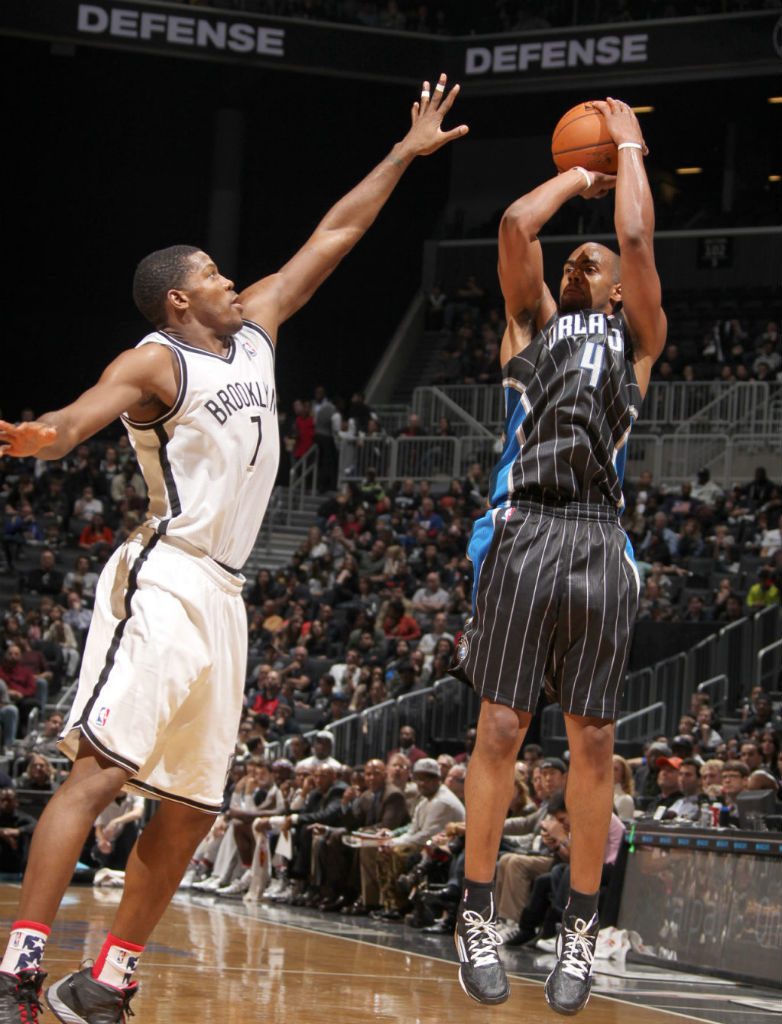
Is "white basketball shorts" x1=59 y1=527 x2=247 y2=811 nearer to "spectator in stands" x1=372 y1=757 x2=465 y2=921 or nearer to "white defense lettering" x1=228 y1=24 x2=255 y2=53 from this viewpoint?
"spectator in stands" x1=372 y1=757 x2=465 y2=921

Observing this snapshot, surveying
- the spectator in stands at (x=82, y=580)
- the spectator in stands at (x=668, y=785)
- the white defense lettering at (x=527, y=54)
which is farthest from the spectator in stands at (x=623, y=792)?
the white defense lettering at (x=527, y=54)

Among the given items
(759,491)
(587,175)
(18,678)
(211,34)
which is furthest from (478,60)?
(587,175)

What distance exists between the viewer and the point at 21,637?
18.1m

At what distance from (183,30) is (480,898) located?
2187 centimetres

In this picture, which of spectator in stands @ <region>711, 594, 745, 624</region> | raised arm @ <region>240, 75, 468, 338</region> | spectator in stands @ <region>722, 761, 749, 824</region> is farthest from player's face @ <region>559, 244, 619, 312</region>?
spectator in stands @ <region>711, 594, 745, 624</region>

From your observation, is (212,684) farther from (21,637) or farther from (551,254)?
(551,254)

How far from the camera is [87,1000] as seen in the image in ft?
13.8

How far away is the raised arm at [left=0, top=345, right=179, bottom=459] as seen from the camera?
11.8 feet

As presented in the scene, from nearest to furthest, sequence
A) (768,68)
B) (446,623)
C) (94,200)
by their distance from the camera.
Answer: (446,623), (768,68), (94,200)

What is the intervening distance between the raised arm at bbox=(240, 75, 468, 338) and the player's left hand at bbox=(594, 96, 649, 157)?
51 centimetres

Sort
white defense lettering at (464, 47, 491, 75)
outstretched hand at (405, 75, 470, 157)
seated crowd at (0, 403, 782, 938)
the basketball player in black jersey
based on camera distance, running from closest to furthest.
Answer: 1. the basketball player in black jersey
2. outstretched hand at (405, 75, 470, 157)
3. seated crowd at (0, 403, 782, 938)
4. white defense lettering at (464, 47, 491, 75)

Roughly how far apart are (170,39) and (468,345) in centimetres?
734

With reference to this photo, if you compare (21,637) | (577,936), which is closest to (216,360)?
(577,936)

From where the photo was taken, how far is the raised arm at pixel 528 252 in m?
4.54
